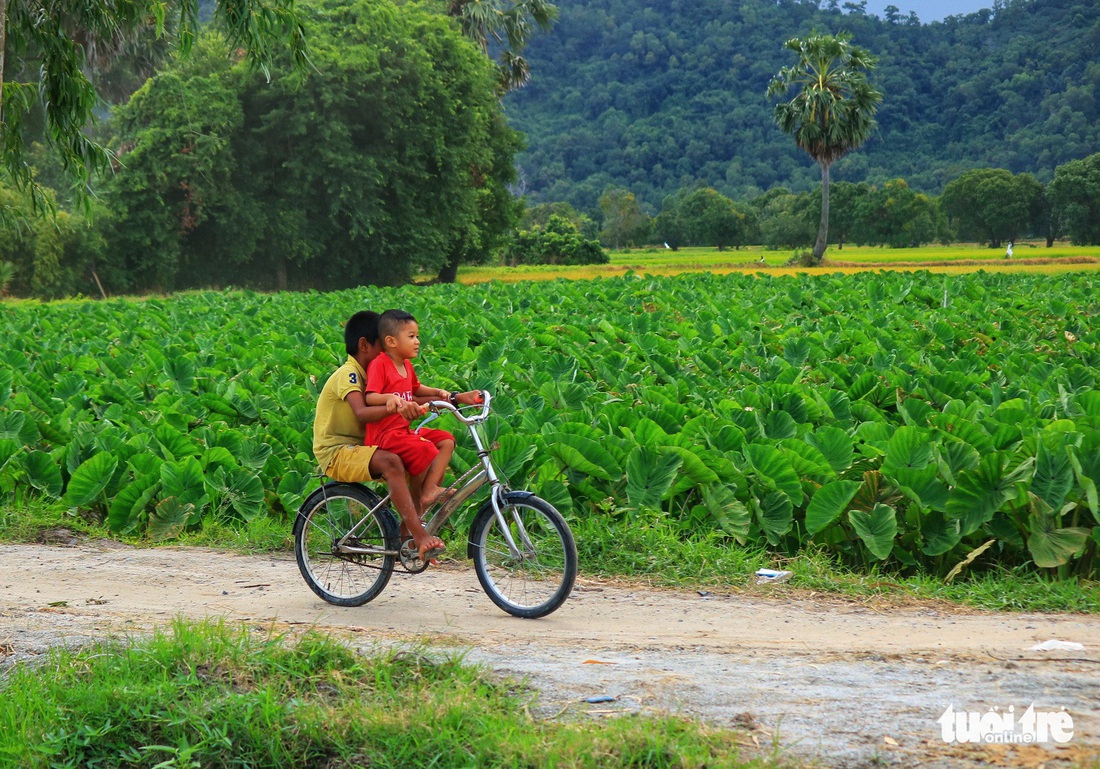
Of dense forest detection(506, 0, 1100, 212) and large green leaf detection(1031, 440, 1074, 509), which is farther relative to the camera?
dense forest detection(506, 0, 1100, 212)

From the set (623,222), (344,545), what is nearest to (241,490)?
(344,545)

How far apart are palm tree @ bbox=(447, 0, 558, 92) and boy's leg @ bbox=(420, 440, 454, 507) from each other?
4187 cm

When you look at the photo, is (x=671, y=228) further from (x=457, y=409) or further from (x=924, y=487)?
(x=457, y=409)

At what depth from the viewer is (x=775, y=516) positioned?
6.14m

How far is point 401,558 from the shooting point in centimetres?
517

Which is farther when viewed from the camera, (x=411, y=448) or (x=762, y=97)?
(x=762, y=97)

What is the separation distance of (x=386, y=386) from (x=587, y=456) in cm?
193

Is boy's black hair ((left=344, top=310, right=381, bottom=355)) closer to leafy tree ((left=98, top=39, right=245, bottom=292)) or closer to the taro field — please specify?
the taro field

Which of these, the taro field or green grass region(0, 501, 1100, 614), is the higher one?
the taro field

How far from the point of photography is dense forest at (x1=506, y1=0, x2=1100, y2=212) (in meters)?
83.2

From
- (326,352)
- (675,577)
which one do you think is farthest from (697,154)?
(675,577)

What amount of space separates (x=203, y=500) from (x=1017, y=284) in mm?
20626

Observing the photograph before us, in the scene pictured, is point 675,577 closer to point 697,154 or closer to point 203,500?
point 203,500

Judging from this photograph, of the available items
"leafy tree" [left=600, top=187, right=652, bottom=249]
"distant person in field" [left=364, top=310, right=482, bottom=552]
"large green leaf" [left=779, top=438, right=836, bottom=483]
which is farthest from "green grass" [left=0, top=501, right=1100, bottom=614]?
"leafy tree" [left=600, top=187, right=652, bottom=249]
